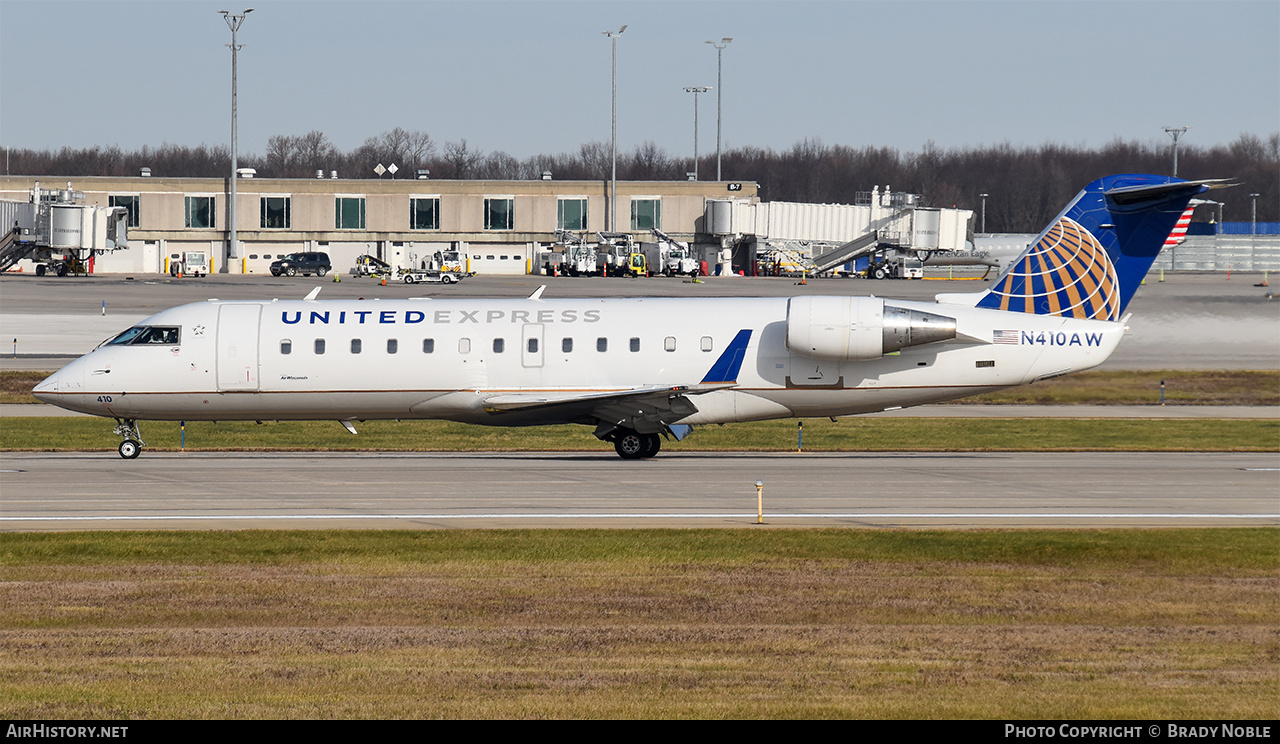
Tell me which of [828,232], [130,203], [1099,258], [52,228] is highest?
[130,203]

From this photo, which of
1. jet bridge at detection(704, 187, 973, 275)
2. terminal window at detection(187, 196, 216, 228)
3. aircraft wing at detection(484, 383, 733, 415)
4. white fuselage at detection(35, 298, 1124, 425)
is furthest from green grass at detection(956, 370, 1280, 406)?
terminal window at detection(187, 196, 216, 228)

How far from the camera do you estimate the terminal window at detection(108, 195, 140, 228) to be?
105 meters

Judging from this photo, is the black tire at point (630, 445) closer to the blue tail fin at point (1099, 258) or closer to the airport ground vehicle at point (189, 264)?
the blue tail fin at point (1099, 258)

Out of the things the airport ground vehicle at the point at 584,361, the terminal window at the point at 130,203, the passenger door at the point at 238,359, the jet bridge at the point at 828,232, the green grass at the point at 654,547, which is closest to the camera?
the green grass at the point at 654,547

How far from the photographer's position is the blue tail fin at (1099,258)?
31.3 metres

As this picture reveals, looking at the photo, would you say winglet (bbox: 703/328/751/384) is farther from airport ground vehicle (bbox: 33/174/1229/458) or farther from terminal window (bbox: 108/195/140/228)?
terminal window (bbox: 108/195/140/228)

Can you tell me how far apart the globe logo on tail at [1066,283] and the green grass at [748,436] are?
14.0ft

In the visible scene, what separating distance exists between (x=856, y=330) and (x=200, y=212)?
8723cm

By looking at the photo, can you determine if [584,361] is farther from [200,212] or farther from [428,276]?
[200,212]

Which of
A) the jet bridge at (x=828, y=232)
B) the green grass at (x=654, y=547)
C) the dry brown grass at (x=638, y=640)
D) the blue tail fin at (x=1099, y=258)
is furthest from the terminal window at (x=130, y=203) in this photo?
the dry brown grass at (x=638, y=640)

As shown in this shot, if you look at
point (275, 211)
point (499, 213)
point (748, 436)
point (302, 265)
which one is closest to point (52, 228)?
point (302, 265)

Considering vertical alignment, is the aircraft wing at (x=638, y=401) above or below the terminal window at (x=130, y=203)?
below

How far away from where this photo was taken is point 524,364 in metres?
30.2
